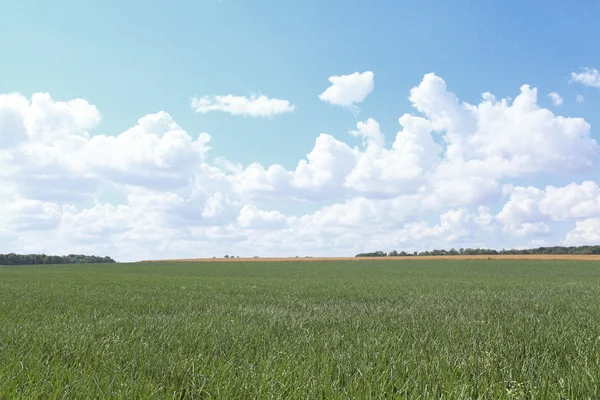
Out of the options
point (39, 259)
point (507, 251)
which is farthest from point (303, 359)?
point (39, 259)

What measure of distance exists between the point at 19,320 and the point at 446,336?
7635 millimetres

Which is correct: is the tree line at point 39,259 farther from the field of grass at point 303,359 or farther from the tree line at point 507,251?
the field of grass at point 303,359

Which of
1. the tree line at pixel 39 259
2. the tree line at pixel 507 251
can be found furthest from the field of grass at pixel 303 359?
the tree line at pixel 39 259

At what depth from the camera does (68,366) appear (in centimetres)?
470

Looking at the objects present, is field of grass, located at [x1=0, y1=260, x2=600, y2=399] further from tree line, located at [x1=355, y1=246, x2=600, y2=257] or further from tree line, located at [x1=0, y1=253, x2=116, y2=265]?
tree line, located at [x1=0, y1=253, x2=116, y2=265]

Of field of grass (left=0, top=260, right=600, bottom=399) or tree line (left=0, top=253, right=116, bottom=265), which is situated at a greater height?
field of grass (left=0, top=260, right=600, bottom=399)

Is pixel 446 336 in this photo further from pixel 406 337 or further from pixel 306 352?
pixel 306 352

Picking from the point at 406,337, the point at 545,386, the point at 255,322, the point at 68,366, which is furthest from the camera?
the point at 255,322

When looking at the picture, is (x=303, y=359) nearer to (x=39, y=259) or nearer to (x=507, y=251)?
(x=507, y=251)

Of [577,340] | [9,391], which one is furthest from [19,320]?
[577,340]

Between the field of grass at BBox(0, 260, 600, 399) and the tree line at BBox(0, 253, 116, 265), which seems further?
the tree line at BBox(0, 253, 116, 265)

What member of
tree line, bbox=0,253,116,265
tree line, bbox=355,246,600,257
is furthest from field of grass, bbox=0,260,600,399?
tree line, bbox=0,253,116,265

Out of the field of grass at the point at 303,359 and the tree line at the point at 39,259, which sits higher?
the field of grass at the point at 303,359

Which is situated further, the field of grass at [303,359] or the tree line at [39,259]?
the tree line at [39,259]
